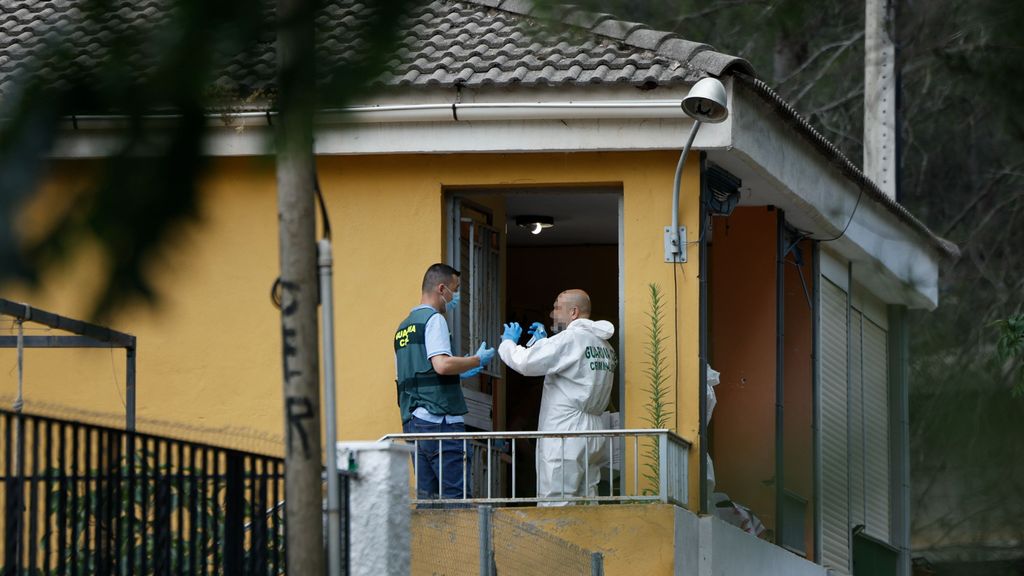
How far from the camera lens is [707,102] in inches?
430

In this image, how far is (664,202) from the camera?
12781 mm

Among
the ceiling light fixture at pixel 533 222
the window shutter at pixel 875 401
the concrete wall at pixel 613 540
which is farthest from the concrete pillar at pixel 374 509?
the window shutter at pixel 875 401

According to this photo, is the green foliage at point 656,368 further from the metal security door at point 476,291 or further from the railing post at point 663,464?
the metal security door at point 476,291

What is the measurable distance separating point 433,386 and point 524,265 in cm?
698

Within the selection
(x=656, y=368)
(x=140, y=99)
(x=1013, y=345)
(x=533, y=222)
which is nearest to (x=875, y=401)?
(x=533, y=222)

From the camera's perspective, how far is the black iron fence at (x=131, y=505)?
6.00 metres

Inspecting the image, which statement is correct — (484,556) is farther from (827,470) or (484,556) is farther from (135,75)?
(135,75)

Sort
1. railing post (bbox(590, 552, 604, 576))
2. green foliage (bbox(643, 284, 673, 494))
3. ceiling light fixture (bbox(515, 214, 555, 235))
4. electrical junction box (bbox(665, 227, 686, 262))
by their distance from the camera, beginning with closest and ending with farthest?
1. railing post (bbox(590, 552, 604, 576))
2. green foliage (bbox(643, 284, 673, 494))
3. electrical junction box (bbox(665, 227, 686, 262))
4. ceiling light fixture (bbox(515, 214, 555, 235))

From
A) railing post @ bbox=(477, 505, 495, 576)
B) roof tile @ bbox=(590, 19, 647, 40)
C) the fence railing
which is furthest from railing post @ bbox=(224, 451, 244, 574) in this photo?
roof tile @ bbox=(590, 19, 647, 40)

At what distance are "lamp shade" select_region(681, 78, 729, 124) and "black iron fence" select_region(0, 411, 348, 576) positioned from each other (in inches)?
165

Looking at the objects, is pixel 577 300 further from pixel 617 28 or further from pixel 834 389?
pixel 617 28

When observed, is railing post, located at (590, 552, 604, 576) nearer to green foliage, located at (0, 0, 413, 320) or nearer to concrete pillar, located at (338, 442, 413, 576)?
concrete pillar, located at (338, 442, 413, 576)

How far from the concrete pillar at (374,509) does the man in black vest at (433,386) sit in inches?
140

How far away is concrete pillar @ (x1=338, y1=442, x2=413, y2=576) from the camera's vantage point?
25.3ft
